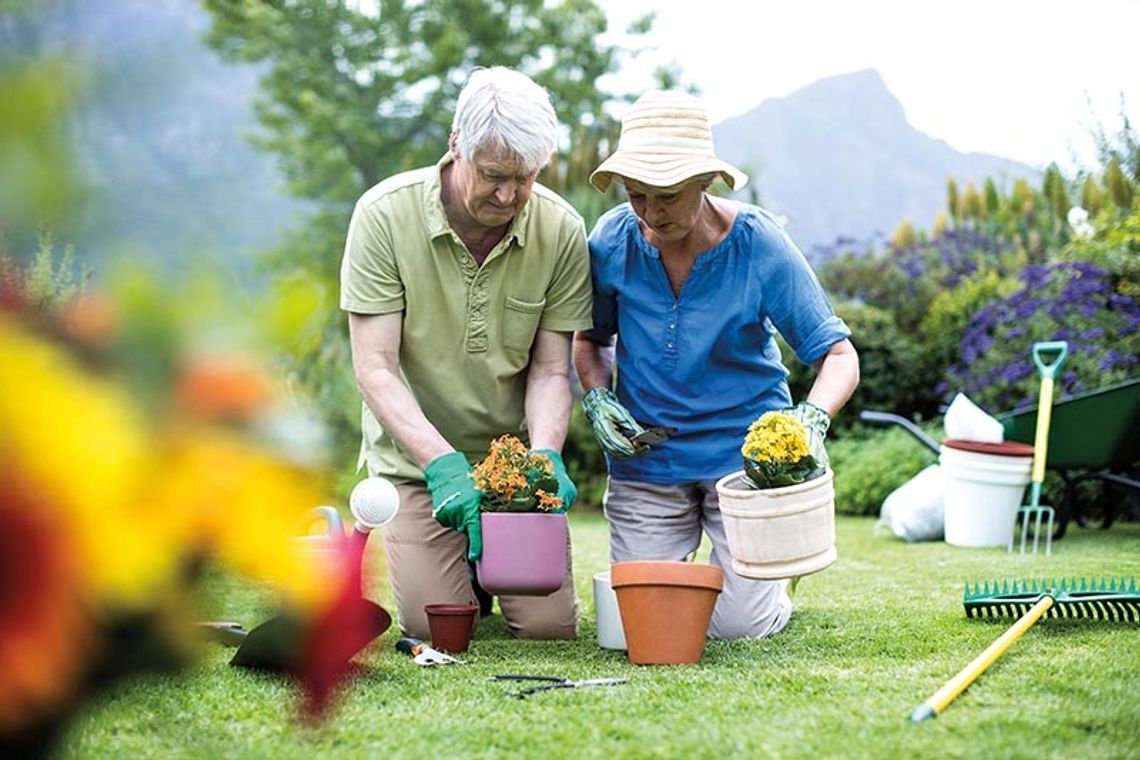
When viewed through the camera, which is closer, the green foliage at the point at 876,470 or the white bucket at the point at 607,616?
the white bucket at the point at 607,616

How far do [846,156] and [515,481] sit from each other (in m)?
17.5

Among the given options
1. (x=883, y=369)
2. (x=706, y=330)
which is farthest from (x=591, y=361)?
(x=883, y=369)

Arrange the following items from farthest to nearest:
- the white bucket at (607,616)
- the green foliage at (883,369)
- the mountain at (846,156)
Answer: the mountain at (846,156) → the green foliage at (883,369) → the white bucket at (607,616)

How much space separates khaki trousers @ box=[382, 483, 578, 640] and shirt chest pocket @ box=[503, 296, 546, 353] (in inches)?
20.2

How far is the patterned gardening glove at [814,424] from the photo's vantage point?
299 cm

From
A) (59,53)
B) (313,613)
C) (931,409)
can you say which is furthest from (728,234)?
(931,409)

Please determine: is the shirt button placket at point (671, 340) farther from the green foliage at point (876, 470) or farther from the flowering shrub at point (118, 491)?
the green foliage at point (876, 470)

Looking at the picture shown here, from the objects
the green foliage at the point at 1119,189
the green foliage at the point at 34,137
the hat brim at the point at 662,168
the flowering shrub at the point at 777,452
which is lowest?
the flowering shrub at the point at 777,452

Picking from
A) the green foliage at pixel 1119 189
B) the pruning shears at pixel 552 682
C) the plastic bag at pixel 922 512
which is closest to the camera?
the pruning shears at pixel 552 682

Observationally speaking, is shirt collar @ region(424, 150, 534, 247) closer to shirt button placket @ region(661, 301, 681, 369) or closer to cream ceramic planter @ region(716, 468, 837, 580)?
shirt button placket @ region(661, 301, 681, 369)

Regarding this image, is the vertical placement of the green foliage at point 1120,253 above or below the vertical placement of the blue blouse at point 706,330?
above

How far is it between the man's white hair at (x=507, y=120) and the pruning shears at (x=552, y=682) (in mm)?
1206

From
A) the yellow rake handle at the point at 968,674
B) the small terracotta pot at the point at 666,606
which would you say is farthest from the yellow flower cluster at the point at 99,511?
the small terracotta pot at the point at 666,606

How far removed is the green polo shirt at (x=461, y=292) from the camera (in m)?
3.47
